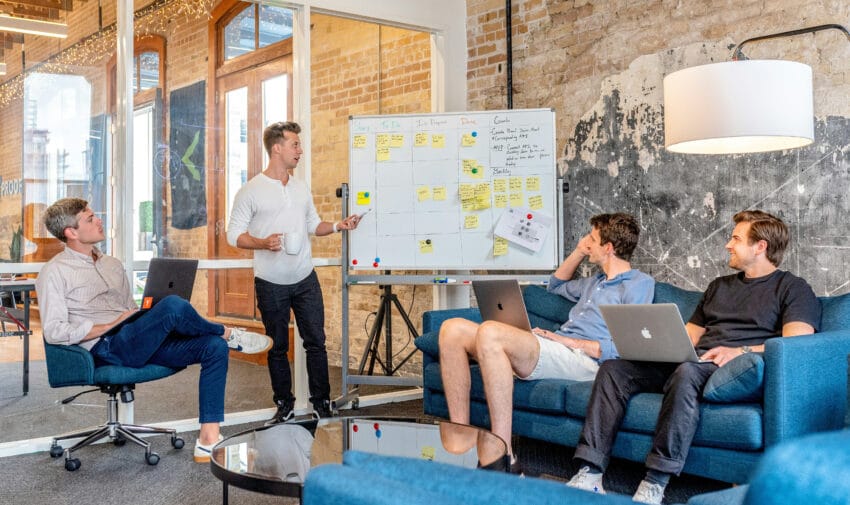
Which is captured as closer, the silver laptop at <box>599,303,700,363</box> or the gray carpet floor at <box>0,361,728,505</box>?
the silver laptop at <box>599,303,700,363</box>

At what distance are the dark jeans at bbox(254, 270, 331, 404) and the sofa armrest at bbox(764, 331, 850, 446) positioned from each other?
2.75m

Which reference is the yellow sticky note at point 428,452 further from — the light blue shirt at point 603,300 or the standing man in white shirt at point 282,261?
the standing man in white shirt at point 282,261

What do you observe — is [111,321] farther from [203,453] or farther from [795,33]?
[795,33]

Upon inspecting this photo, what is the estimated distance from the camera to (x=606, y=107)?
16.6 ft

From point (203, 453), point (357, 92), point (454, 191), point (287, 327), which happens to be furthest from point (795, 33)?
point (203, 453)

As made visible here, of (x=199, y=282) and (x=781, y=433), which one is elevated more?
(x=199, y=282)

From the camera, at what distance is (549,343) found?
12.7ft

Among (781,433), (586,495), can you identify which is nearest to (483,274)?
(781,433)

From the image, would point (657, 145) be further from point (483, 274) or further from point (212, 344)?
point (212, 344)

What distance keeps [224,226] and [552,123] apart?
210 centimetres

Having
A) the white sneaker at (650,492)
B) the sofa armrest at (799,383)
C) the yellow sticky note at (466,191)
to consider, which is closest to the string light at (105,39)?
the yellow sticky note at (466,191)

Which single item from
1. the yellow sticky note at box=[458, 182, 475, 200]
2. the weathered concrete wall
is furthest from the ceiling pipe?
the yellow sticky note at box=[458, 182, 475, 200]

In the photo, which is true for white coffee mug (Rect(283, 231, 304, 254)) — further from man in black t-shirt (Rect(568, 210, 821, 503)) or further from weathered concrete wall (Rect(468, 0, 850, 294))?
man in black t-shirt (Rect(568, 210, 821, 503))

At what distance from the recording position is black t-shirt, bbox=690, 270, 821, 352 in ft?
11.2
